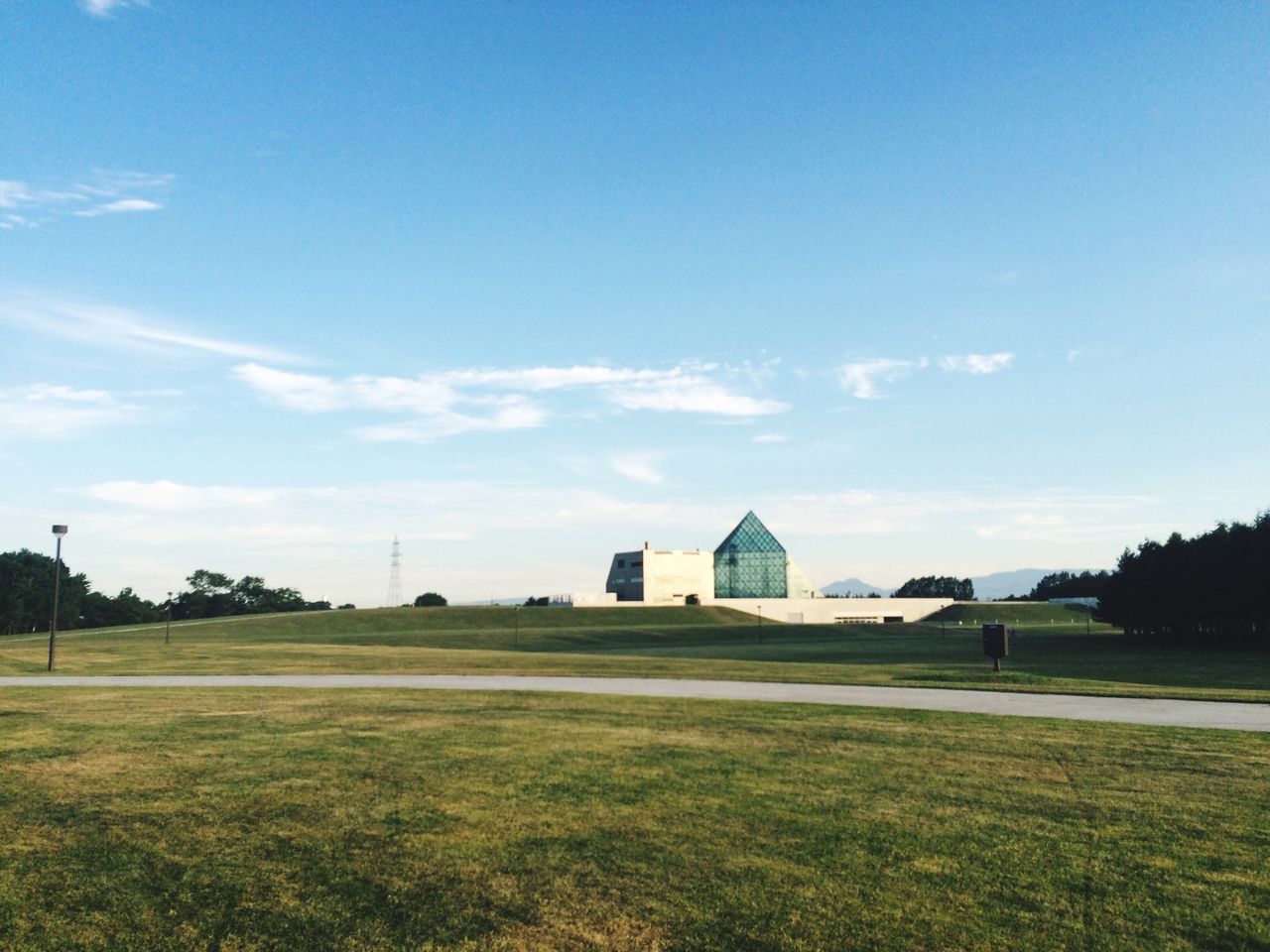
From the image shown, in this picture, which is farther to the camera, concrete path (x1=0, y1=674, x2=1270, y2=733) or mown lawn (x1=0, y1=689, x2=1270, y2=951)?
concrete path (x1=0, y1=674, x2=1270, y2=733)

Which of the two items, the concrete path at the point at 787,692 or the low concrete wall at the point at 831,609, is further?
the low concrete wall at the point at 831,609

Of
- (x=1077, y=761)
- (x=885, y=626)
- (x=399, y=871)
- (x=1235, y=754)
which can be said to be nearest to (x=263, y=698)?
(x=399, y=871)

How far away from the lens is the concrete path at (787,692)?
716 inches

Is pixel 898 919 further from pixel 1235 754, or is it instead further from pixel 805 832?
pixel 1235 754

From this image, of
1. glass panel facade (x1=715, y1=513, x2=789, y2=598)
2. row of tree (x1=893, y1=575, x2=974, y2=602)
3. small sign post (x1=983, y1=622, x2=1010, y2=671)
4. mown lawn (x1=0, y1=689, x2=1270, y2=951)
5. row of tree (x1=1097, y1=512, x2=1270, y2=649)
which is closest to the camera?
mown lawn (x1=0, y1=689, x2=1270, y2=951)

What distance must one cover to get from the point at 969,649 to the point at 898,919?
49669 mm

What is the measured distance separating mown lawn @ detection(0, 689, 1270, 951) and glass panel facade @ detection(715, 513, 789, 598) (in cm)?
11847

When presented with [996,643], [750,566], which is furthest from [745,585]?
[996,643]

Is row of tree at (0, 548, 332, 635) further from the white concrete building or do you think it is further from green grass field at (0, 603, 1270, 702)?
the white concrete building

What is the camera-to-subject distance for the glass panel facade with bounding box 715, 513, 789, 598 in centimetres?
13288

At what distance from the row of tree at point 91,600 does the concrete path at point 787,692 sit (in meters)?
76.9

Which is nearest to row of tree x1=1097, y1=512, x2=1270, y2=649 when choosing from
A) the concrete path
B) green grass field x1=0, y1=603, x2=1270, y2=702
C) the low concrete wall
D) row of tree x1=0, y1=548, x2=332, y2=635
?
green grass field x1=0, y1=603, x2=1270, y2=702

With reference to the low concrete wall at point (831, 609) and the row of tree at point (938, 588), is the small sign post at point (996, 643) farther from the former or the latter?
the row of tree at point (938, 588)

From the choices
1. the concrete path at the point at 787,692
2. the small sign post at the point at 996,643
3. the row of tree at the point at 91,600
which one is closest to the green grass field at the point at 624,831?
the concrete path at the point at 787,692
